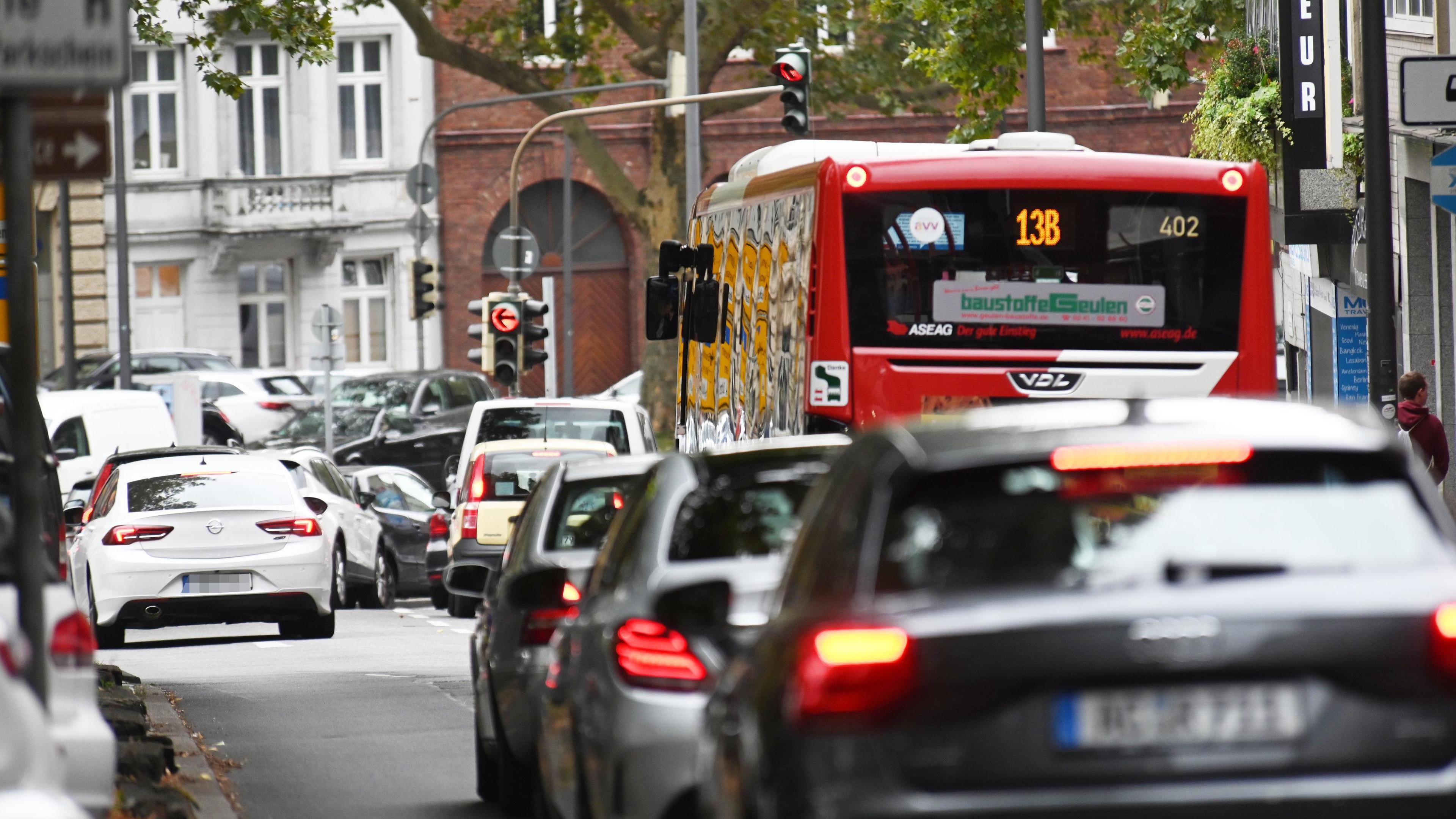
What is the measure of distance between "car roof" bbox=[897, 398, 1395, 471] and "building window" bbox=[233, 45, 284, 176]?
161 feet

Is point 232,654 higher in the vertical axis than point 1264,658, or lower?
lower

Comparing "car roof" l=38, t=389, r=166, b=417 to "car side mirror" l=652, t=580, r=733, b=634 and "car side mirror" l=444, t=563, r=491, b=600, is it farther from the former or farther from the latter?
"car side mirror" l=652, t=580, r=733, b=634

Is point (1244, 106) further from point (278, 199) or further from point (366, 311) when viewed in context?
point (366, 311)

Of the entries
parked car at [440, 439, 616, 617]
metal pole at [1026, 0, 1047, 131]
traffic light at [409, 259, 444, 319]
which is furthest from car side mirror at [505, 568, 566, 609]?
traffic light at [409, 259, 444, 319]

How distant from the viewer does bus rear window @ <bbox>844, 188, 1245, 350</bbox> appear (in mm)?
14109

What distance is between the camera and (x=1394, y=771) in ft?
15.7

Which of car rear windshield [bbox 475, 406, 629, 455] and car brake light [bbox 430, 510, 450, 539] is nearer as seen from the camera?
car rear windshield [bbox 475, 406, 629, 455]

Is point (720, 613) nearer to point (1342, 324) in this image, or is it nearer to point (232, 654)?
point (232, 654)

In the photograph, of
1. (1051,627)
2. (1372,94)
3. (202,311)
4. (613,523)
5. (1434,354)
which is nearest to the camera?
(1051,627)

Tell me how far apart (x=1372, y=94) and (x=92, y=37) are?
9.32 meters

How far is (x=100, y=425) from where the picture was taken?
2584 cm

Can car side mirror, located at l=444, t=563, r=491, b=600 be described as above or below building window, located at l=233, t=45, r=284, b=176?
below

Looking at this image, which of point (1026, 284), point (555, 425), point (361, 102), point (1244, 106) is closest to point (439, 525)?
point (555, 425)

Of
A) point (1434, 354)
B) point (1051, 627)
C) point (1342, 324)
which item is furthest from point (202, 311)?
point (1051, 627)
